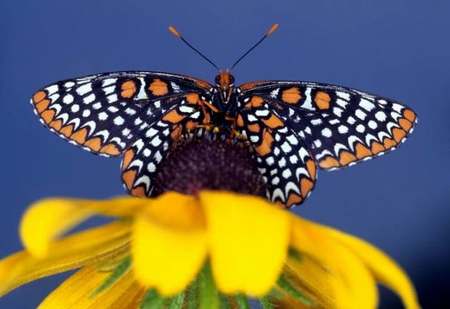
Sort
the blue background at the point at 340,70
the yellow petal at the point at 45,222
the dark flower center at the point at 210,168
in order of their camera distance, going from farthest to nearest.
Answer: the blue background at the point at 340,70 < the dark flower center at the point at 210,168 < the yellow petal at the point at 45,222

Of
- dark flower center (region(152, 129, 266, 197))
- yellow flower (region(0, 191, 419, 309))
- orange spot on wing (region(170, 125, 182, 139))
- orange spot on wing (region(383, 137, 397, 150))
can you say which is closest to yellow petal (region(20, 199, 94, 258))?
yellow flower (region(0, 191, 419, 309))

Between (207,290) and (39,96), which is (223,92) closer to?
(39,96)

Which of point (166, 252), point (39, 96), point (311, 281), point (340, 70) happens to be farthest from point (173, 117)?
point (340, 70)

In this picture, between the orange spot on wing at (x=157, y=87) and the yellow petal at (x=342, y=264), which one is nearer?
the yellow petal at (x=342, y=264)

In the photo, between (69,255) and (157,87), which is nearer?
(69,255)

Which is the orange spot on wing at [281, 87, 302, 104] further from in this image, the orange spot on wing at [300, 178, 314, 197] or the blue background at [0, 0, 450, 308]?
the blue background at [0, 0, 450, 308]

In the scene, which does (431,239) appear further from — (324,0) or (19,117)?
(19,117)

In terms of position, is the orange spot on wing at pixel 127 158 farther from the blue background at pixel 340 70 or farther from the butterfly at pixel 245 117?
the blue background at pixel 340 70

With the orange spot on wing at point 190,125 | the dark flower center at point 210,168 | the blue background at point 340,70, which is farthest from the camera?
the blue background at point 340,70

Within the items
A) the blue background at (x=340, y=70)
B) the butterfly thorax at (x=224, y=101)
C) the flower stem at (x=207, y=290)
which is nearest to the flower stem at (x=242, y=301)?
the flower stem at (x=207, y=290)
